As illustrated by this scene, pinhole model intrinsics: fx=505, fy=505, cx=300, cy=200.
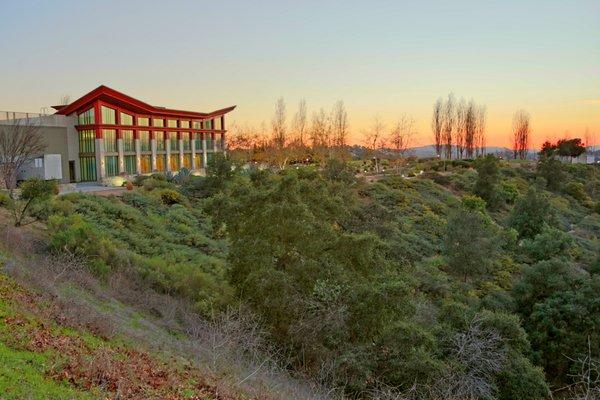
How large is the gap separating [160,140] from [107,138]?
10.4 m

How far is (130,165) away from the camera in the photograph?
5416 cm

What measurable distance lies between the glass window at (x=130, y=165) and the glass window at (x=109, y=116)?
168 inches

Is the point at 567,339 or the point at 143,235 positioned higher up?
the point at 143,235

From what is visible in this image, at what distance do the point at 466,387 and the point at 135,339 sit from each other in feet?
26.4

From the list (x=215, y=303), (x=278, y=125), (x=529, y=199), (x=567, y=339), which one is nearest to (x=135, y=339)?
(x=215, y=303)

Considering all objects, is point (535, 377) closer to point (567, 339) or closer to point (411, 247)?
point (567, 339)

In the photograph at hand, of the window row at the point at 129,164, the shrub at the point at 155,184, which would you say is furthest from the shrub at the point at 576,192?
the shrub at the point at 155,184

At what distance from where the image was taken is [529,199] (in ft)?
112

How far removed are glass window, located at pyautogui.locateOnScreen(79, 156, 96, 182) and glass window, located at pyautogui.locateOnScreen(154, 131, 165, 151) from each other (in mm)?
10735

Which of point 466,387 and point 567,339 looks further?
point 567,339

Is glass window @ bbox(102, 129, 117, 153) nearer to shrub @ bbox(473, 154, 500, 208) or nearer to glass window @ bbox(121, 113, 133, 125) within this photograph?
glass window @ bbox(121, 113, 133, 125)

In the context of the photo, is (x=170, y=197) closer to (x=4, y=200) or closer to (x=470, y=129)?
(x=4, y=200)

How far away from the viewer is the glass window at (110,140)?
49.4m

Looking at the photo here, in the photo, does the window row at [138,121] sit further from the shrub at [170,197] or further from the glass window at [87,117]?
the shrub at [170,197]
